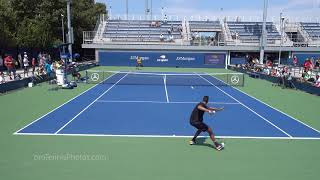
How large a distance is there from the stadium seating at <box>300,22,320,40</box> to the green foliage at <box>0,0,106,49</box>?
3421 centimetres

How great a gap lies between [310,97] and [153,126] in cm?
1287

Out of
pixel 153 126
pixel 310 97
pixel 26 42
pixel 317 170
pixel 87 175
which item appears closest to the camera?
pixel 87 175

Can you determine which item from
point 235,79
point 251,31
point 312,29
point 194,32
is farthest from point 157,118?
point 312,29

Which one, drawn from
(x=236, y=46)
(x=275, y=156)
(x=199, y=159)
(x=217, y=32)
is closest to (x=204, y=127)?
(x=199, y=159)

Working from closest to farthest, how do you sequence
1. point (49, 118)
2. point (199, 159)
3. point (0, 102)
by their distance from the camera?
point (199, 159)
point (49, 118)
point (0, 102)

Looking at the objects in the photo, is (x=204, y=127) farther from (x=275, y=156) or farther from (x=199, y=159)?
(x=275, y=156)

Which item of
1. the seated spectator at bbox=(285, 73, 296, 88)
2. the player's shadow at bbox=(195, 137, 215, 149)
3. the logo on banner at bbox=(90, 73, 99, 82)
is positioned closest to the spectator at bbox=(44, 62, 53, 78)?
the logo on banner at bbox=(90, 73, 99, 82)

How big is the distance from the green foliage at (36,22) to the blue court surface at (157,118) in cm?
1911

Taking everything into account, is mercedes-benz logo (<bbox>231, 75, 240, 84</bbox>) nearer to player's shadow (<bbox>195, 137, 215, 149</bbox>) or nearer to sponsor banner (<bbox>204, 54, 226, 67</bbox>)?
sponsor banner (<bbox>204, 54, 226, 67</bbox>)

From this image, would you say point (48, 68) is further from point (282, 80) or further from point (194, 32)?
point (194, 32)

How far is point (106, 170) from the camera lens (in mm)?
9102

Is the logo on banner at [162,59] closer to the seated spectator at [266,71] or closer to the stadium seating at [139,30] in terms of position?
the stadium seating at [139,30]

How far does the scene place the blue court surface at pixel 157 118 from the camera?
1300cm

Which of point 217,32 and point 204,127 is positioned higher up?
point 217,32
